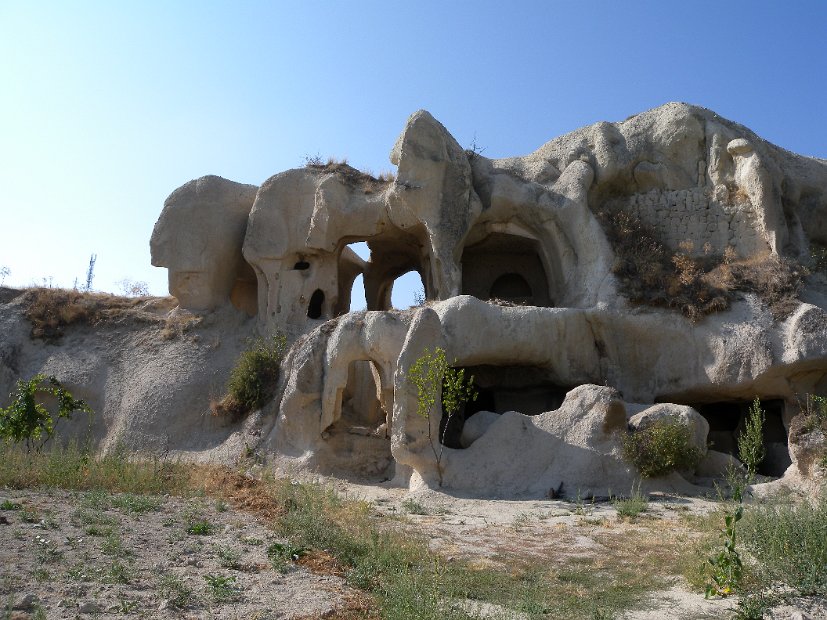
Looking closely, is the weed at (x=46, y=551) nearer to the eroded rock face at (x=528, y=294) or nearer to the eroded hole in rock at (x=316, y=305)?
the eroded rock face at (x=528, y=294)

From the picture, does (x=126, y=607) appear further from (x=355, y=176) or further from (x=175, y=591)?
(x=355, y=176)

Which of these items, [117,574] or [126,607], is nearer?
[126,607]

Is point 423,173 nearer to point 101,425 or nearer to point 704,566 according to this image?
point 101,425

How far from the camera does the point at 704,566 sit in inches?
239

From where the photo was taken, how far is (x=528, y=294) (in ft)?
73.6

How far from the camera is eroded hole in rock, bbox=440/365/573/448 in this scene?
17453 mm

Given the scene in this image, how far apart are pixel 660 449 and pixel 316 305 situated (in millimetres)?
11948

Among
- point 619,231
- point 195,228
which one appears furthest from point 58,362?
point 619,231

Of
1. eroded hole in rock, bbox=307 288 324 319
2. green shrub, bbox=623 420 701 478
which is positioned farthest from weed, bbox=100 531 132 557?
eroded hole in rock, bbox=307 288 324 319

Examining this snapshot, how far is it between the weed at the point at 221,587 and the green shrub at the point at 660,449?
8605 mm

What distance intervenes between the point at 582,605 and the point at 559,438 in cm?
772

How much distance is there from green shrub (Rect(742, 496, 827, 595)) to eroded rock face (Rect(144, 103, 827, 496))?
261 inches

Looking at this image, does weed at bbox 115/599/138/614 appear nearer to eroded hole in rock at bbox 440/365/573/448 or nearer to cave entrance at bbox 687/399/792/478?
eroded hole in rock at bbox 440/365/573/448

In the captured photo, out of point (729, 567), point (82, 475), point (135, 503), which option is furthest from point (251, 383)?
point (729, 567)
